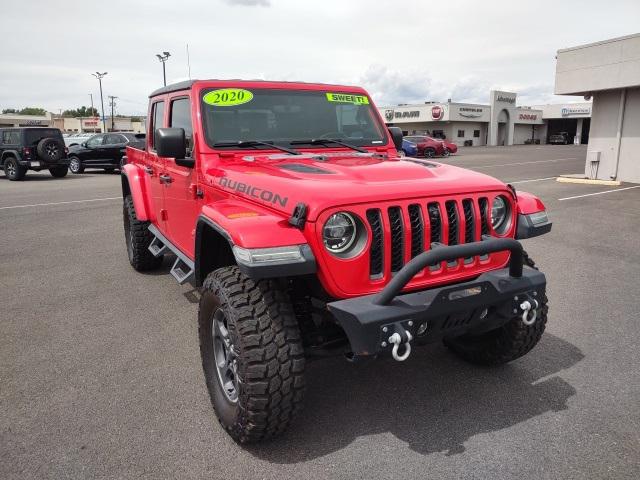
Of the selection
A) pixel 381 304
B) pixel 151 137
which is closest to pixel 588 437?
pixel 381 304

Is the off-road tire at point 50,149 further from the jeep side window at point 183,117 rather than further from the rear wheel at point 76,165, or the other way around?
the jeep side window at point 183,117

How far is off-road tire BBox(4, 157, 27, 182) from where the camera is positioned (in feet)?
55.9

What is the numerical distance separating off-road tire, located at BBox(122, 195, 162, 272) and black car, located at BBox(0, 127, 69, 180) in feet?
42.6

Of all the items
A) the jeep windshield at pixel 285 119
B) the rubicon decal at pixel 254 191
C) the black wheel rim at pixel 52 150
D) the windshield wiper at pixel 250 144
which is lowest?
Result: the black wheel rim at pixel 52 150

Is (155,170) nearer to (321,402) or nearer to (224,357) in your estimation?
(224,357)

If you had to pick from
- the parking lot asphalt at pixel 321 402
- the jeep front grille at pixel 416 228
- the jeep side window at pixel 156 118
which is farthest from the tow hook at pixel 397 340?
the jeep side window at pixel 156 118

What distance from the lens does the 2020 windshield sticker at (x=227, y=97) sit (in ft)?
12.2

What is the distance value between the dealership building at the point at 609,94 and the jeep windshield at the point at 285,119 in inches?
523

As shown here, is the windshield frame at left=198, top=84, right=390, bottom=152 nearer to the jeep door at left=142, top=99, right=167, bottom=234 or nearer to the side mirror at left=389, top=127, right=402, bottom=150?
the side mirror at left=389, top=127, right=402, bottom=150

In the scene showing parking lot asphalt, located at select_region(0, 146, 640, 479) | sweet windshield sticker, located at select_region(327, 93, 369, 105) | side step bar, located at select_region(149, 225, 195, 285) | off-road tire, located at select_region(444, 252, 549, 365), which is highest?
sweet windshield sticker, located at select_region(327, 93, 369, 105)

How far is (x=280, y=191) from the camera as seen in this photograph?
2727 millimetres

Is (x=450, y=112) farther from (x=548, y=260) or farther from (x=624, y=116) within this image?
(x=548, y=260)

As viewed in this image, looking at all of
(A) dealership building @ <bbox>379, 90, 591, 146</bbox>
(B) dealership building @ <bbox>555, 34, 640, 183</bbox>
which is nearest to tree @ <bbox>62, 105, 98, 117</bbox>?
(A) dealership building @ <bbox>379, 90, 591, 146</bbox>

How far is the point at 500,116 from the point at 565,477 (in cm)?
5811
